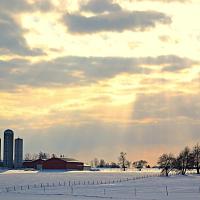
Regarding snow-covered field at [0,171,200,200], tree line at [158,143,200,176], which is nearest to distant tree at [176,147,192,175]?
tree line at [158,143,200,176]

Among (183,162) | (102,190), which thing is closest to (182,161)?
(183,162)

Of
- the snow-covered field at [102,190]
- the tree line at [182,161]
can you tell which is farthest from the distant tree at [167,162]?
the snow-covered field at [102,190]

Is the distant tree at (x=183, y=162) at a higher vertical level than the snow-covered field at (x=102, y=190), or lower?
higher

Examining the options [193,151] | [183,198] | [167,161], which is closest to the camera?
[183,198]

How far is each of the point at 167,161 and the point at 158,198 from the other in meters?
103

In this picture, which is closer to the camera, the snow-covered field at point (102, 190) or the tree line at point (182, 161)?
the snow-covered field at point (102, 190)

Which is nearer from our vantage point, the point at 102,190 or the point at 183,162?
the point at 102,190

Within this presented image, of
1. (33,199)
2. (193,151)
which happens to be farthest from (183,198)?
(193,151)

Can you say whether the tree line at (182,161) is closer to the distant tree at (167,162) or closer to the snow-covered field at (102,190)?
the distant tree at (167,162)

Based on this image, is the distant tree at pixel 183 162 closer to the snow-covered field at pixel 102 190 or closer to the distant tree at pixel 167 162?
the distant tree at pixel 167 162

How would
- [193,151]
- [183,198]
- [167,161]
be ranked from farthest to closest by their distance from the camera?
[193,151], [167,161], [183,198]

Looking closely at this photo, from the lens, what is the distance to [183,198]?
5188 centimetres

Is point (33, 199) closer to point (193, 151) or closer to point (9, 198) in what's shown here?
point (9, 198)

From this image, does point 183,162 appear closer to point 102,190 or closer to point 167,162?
point 167,162
